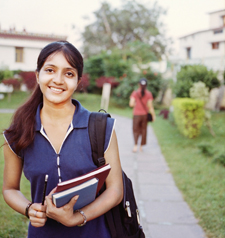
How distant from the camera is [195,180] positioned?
516 cm

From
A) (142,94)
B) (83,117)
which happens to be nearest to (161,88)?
(142,94)

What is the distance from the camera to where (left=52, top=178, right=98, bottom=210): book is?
124cm

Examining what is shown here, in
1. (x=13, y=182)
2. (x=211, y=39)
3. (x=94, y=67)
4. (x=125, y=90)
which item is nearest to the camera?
(x=13, y=182)

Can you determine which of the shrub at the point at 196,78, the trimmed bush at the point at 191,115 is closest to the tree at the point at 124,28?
the shrub at the point at 196,78

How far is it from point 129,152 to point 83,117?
19.7 feet

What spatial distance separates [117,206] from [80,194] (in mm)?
363

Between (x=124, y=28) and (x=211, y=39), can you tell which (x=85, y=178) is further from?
(x=124, y=28)

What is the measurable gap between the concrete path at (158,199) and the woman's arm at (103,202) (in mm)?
2072

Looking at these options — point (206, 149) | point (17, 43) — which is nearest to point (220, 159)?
point (206, 149)

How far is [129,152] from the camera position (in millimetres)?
7504

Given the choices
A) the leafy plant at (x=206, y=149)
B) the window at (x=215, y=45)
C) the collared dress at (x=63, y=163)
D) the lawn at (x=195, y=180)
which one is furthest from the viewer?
the window at (x=215, y=45)

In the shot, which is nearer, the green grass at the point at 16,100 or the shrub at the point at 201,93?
the green grass at the point at 16,100

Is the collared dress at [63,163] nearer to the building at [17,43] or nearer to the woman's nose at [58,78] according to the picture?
the woman's nose at [58,78]

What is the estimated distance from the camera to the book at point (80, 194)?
1.24 meters
